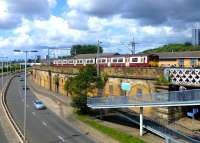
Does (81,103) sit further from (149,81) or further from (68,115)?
(149,81)

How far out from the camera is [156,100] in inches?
1655

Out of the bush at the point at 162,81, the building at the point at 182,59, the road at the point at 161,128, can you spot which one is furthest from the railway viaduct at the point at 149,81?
the building at the point at 182,59

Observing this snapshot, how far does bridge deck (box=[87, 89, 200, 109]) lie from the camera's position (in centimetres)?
3778

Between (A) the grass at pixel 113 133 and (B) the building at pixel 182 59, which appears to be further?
(B) the building at pixel 182 59

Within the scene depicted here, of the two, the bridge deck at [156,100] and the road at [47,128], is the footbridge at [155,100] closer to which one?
the bridge deck at [156,100]

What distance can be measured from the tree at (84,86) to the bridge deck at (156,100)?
678 cm

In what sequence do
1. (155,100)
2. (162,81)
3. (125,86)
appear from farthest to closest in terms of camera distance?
(125,86)
(162,81)
(155,100)

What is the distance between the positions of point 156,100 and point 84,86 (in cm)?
1926

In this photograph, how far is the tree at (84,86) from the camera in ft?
195

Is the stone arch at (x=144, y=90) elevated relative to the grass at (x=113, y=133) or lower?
elevated

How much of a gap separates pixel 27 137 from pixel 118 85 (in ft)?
59.8

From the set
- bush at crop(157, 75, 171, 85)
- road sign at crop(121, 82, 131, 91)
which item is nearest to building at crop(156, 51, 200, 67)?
A: road sign at crop(121, 82, 131, 91)

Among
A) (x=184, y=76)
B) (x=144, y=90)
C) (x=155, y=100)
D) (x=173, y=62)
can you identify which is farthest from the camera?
(x=173, y=62)

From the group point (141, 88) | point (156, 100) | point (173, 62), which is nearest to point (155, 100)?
point (156, 100)
